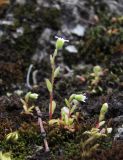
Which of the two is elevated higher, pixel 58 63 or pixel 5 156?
pixel 5 156

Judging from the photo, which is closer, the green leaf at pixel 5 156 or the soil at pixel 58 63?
the green leaf at pixel 5 156

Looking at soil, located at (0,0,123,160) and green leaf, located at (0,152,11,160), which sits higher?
green leaf, located at (0,152,11,160)

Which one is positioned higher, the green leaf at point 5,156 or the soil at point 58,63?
the green leaf at point 5,156

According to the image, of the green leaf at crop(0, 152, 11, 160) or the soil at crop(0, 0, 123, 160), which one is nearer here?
the green leaf at crop(0, 152, 11, 160)

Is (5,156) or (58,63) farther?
(58,63)

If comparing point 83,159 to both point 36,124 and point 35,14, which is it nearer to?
point 36,124

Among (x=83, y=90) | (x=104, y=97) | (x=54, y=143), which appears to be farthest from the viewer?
(x=83, y=90)

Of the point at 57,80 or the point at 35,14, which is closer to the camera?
the point at 57,80

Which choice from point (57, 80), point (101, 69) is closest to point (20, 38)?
point (57, 80)
